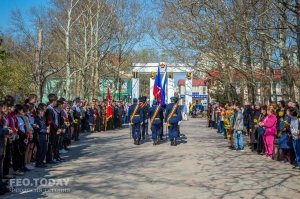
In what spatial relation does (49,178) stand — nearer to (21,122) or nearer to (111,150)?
(21,122)

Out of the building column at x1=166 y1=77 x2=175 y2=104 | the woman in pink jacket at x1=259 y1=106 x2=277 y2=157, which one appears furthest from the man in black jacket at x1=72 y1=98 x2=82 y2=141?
the building column at x1=166 y1=77 x2=175 y2=104

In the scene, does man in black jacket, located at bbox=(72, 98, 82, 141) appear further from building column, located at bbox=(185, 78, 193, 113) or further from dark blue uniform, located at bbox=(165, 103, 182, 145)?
building column, located at bbox=(185, 78, 193, 113)

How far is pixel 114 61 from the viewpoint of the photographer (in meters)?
44.8

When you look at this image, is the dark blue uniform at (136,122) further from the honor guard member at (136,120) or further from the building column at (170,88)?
the building column at (170,88)

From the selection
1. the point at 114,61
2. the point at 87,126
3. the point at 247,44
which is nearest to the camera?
the point at 247,44

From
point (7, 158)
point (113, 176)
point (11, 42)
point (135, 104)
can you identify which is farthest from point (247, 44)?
point (11, 42)

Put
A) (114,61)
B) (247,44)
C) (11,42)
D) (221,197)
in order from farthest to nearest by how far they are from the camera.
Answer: (114,61) → (11,42) → (247,44) → (221,197)

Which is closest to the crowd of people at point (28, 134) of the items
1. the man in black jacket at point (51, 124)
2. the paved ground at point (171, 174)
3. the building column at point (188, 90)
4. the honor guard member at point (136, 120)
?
the man in black jacket at point (51, 124)

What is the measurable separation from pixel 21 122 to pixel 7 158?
1.36 meters

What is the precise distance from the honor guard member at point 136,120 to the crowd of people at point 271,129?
385cm

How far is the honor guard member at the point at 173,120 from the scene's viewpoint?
61.1 ft

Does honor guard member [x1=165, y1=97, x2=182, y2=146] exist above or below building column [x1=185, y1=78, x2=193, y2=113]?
below

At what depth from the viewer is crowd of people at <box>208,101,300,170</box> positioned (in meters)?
12.6

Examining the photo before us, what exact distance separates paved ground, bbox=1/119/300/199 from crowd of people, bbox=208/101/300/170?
0.48m
